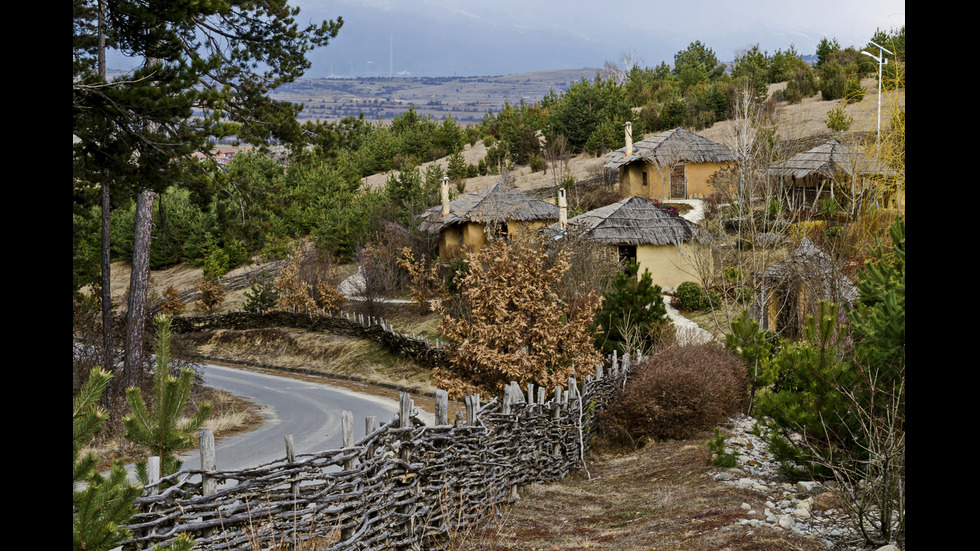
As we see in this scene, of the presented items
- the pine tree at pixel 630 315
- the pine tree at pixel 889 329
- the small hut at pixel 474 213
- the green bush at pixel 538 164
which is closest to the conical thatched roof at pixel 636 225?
the small hut at pixel 474 213

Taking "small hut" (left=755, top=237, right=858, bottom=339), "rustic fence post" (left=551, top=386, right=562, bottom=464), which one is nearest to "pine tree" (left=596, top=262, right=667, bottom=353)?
"small hut" (left=755, top=237, right=858, bottom=339)

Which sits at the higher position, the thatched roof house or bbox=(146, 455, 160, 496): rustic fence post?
the thatched roof house

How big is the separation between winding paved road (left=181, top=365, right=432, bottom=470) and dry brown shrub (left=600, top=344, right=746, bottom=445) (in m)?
4.33

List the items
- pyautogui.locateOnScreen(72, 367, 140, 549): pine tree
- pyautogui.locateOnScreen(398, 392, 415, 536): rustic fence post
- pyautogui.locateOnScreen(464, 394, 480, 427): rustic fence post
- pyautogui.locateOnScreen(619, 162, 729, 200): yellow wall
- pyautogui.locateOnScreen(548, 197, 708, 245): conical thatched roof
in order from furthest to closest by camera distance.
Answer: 1. pyautogui.locateOnScreen(619, 162, 729, 200): yellow wall
2. pyautogui.locateOnScreen(548, 197, 708, 245): conical thatched roof
3. pyautogui.locateOnScreen(464, 394, 480, 427): rustic fence post
4. pyautogui.locateOnScreen(398, 392, 415, 536): rustic fence post
5. pyautogui.locateOnScreen(72, 367, 140, 549): pine tree

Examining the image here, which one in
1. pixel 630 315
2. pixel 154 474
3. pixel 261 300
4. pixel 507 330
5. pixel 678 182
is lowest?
pixel 261 300

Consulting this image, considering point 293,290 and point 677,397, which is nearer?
point 677,397

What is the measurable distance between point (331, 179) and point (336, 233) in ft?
23.6

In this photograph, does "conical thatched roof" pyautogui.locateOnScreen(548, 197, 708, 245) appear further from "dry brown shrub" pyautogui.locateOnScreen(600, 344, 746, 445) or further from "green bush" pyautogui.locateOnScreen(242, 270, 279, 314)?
"dry brown shrub" pyautogui.locateOnScreen(600, 344, 746, 445)

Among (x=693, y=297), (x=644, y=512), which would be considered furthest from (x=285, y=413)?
(x=693, y=297)

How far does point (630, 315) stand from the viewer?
1666 cm

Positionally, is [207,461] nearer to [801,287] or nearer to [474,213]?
[801,287]

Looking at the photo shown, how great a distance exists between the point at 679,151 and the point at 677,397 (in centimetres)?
3085

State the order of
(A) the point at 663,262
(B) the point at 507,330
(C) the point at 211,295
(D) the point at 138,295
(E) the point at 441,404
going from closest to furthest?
1. (E) the point at 441,404
2. (B) the point at 507,330
3. (D) the point at 138,295
4. (A) the point at 663,262
5. (C) the point at 211,295

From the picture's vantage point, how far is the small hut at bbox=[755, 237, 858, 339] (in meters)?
16.7
